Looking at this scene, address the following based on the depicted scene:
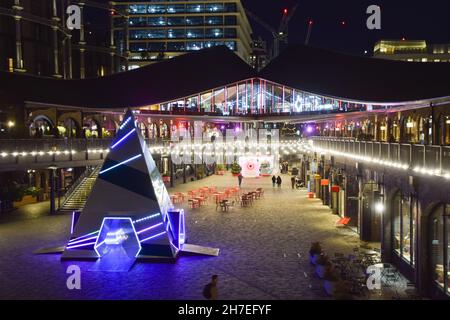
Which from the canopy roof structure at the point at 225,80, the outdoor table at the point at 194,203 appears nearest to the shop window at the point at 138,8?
the canopy roof structure at the point at 225,80

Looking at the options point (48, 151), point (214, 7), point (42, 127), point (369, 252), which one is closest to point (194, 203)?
point (48, 151)

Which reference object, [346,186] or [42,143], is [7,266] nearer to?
[42,143]

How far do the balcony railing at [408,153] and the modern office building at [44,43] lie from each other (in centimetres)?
3236

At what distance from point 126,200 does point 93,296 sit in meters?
5.84

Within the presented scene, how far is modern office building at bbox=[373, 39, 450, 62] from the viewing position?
11219cm

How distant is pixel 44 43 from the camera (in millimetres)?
50969

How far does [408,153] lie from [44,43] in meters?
42.5

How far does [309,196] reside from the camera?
137ft

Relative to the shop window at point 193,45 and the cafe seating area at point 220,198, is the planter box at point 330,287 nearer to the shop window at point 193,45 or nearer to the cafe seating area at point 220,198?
the cafe seating area at point 220,198

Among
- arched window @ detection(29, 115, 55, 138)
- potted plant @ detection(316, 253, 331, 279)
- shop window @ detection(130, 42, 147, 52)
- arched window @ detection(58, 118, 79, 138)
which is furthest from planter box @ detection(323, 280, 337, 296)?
shop window @ detection(130, 42, 147, 52)

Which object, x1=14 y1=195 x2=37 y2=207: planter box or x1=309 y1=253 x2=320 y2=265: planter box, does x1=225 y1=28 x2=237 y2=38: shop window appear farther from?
x1=309 y1=253 x2=320 y2=265: planter box

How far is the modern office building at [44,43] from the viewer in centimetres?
4600

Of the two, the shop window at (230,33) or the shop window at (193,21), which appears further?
the shop window at (230,33)
